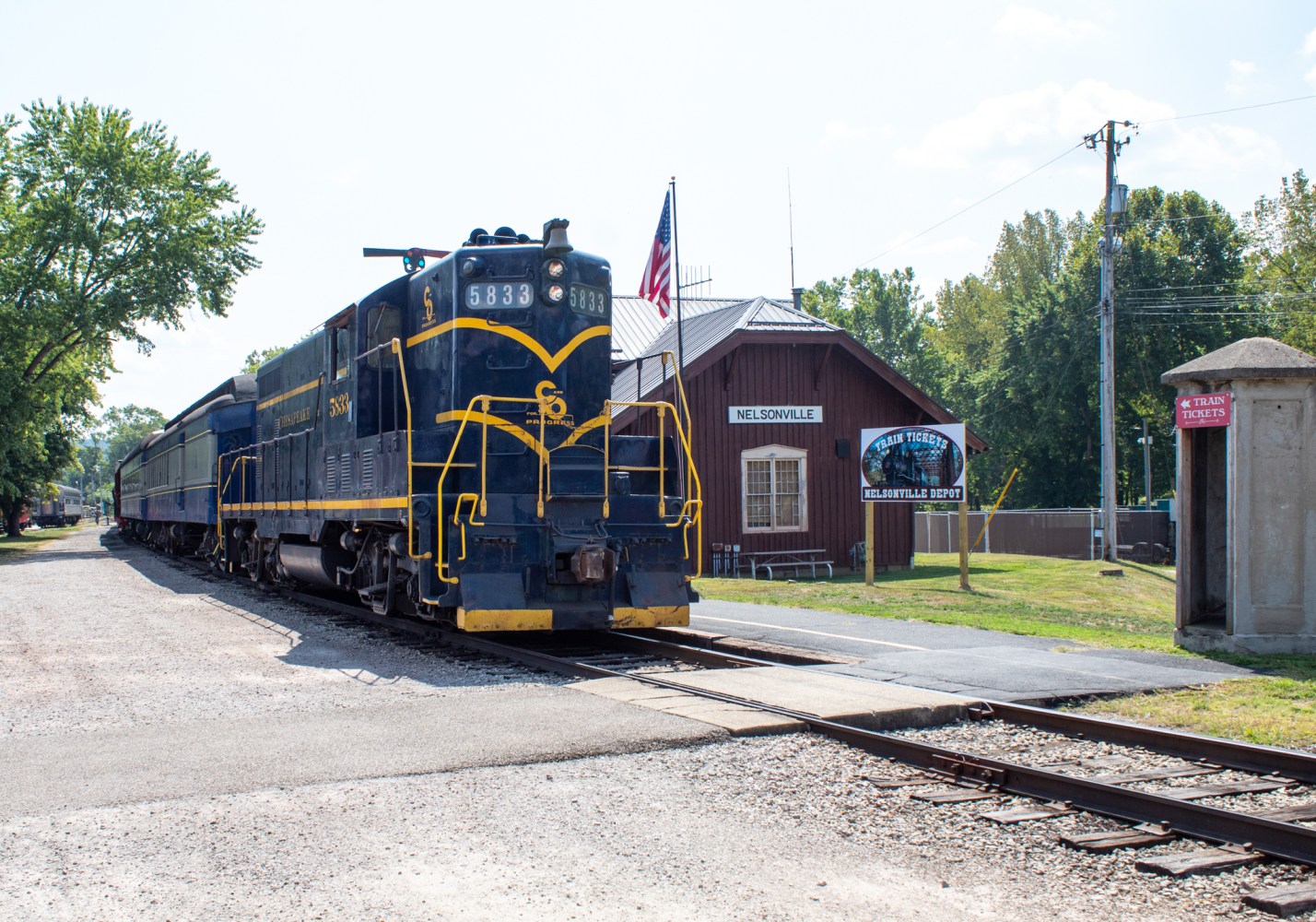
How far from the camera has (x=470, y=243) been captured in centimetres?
1138

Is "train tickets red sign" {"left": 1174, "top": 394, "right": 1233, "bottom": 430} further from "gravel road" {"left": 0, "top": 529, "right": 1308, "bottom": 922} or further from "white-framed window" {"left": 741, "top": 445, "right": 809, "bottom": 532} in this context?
"white-framed window" {"left": 741, "top": 445, "right": 809, "bottom": 532}

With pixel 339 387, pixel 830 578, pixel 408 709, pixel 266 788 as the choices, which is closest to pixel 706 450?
pixel 830 578

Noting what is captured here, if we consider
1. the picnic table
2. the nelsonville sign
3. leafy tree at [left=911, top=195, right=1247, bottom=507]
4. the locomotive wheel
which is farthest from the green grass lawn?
leafy tree at [left=911, top=195, right=1247, bottom=507]

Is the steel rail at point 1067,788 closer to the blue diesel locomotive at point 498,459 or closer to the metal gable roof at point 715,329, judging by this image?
the blue diesel locomotive at point 498,459

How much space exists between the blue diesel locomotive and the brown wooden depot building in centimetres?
1047

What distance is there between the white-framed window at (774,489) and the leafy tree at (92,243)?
2535 cm

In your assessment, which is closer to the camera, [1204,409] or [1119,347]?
[1204,409]

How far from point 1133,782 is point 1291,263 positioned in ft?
177

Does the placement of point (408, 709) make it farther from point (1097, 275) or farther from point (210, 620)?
point (1097, 275)

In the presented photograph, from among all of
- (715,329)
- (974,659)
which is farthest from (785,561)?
(974,659)

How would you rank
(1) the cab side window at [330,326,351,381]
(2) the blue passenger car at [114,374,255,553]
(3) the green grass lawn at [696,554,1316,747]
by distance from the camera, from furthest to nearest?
(2) the blue passenger car at [114,374,255,553] < (1) the cab side window at [330,326,351,381] < (3) the green grass lawn at [696,554,1316,747]

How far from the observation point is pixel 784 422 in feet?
79.9

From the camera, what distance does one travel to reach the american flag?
Answer: 18344 mm

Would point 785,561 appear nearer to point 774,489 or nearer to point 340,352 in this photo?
point 774,489
